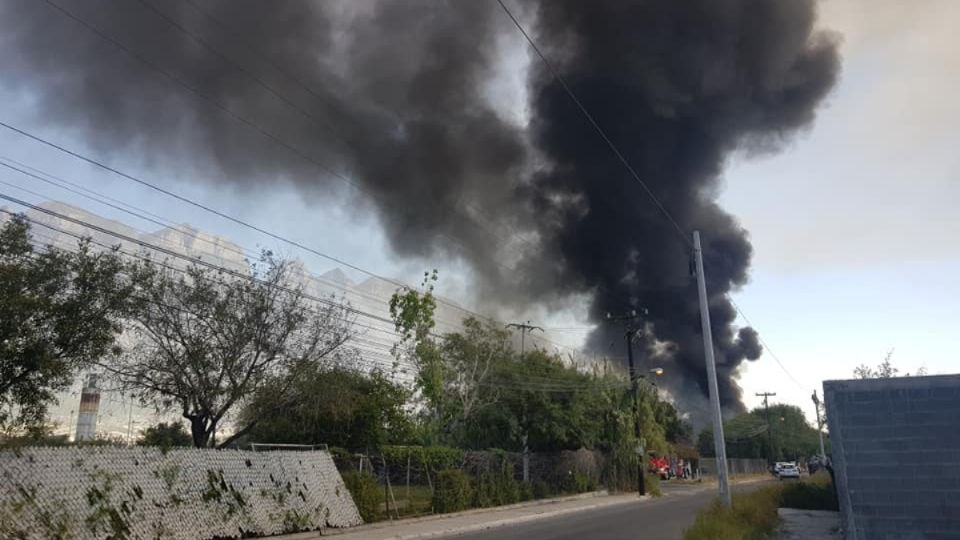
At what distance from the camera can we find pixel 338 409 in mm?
25234

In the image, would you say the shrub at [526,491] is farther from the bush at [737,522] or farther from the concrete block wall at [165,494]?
the bush at [737,522]

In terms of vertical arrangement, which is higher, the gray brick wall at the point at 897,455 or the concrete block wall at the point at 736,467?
the gray brick wall at the point at 897,455

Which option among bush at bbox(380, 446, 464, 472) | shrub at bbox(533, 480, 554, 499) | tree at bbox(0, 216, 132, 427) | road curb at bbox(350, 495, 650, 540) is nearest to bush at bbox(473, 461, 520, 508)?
→ bush at bbox(380, 446, 464, 472)

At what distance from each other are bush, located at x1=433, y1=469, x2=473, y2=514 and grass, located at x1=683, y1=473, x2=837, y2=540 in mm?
10123

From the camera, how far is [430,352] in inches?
1155

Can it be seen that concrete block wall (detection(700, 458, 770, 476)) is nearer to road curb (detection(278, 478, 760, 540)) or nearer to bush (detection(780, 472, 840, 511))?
road curb (detection(278, 478, 760, 540))

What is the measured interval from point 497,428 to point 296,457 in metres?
20.8

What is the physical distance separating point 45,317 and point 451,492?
15.0 metres

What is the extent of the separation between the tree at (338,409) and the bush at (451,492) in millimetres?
3018

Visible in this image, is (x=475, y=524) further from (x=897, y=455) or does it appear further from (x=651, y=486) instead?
(x=651, y=486)

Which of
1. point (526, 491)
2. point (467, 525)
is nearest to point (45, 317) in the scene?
point (467, 525)

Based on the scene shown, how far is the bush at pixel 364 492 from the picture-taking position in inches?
779

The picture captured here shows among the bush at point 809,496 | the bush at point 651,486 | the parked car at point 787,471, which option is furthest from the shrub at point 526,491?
the parked car at point 787,471

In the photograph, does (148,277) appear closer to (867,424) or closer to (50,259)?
(50,259)
